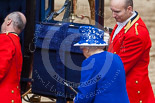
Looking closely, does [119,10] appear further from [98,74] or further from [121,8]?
[98,74]

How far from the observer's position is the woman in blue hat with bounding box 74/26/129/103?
3.69 meters

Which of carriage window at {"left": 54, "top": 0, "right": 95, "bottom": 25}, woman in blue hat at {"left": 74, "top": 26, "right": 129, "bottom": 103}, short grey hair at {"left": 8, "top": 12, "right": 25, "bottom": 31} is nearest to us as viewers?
woman in blue hat at {"left": 74, "top": 26, "right": 129, "bottom": 103}

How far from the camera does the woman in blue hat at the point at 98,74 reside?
12.1 feet

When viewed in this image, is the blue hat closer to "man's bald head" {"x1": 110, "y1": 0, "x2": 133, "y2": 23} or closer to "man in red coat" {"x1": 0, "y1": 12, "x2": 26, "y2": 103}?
"man's bald head" {"x1": 110, "y1": 0, "x2": 133, "y2": 23}

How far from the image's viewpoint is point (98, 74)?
12.1 ft

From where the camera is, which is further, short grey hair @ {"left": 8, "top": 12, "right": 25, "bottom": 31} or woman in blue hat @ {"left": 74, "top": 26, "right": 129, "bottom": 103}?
short grey hair @ {"left": 8, "top": 12, "right": 25, "bottom": 31}

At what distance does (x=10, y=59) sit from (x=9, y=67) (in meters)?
0.08

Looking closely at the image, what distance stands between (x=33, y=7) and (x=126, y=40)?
1.99 m

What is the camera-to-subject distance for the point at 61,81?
187 inches

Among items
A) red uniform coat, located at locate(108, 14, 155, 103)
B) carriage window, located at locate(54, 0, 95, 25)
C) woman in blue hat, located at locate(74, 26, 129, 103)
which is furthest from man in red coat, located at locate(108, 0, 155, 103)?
carriage window, located at locate(54, 0, 95, 25)

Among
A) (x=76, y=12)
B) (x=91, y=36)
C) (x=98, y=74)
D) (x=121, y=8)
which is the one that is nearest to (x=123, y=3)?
(x=121, y=8)

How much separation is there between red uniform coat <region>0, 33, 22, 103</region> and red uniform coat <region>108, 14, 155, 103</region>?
749 millimetres

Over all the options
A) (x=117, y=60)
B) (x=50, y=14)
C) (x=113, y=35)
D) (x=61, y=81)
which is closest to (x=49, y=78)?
(x=61, y=81)

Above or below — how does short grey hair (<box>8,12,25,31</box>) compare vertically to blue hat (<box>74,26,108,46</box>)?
below
